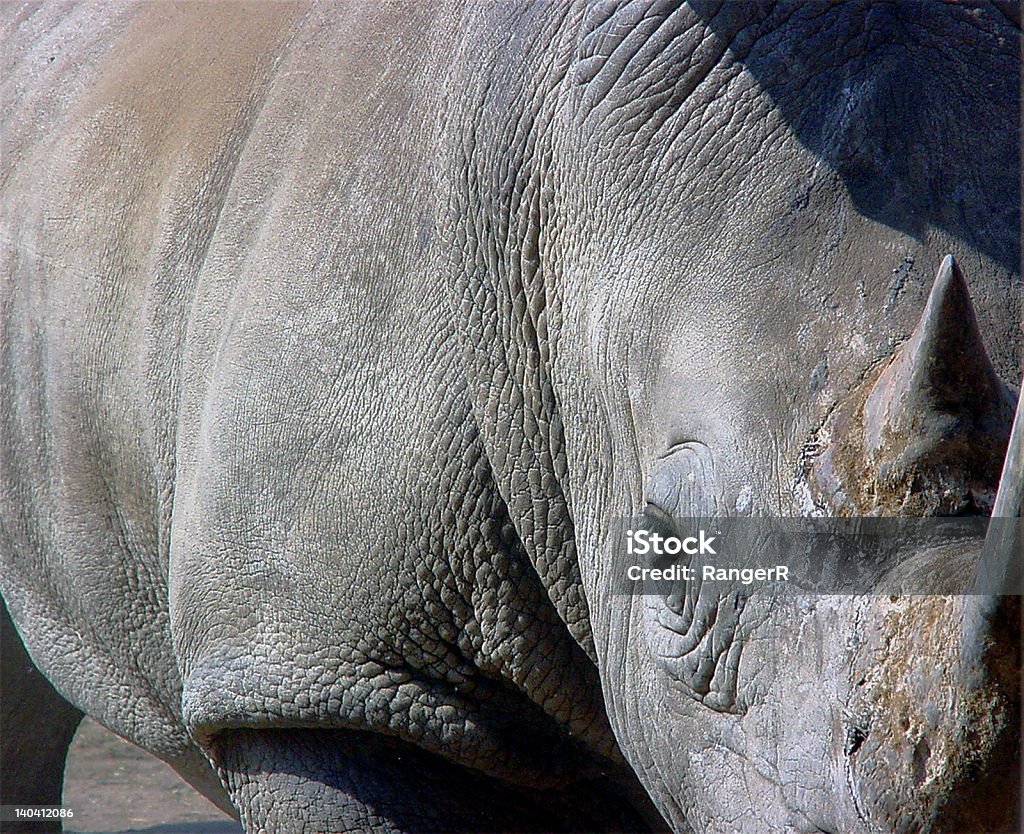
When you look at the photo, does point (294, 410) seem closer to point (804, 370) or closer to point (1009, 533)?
point (804, 370)

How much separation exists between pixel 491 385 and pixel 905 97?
0.75 meters

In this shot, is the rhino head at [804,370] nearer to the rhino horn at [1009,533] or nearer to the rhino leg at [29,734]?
the rhino horn at [1009,533]

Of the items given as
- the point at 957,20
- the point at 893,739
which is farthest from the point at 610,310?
the point at 893,739

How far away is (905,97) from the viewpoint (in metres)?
1.76

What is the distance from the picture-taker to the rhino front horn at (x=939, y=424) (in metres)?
1.44

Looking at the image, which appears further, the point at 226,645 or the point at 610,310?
the point at 226,645

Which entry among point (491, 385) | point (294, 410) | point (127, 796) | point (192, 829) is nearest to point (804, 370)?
point (491, 385)

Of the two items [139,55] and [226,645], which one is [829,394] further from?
[139,55]

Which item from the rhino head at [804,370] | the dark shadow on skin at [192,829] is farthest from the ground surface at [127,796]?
the rhino head at [804,370]

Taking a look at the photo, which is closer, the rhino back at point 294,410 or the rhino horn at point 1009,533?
the rhino horn at point 1009,533

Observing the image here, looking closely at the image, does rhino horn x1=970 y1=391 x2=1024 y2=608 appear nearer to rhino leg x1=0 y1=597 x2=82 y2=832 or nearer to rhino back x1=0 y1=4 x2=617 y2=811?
rhino back x1=0 y1=4 x2=617 y2=811

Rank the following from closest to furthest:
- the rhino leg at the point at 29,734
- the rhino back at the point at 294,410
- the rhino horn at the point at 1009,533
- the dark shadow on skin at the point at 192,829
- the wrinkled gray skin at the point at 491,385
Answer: the rhino horn at the point at 1009,533 < the wrinkled gray skin at the point at 491,385 < the rhino back at the point at 294,410 < the rhino leg at the point at 29,734 < the dark shadow on skin at the point at 192,829

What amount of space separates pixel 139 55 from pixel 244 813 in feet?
4.90

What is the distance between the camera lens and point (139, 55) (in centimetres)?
304
